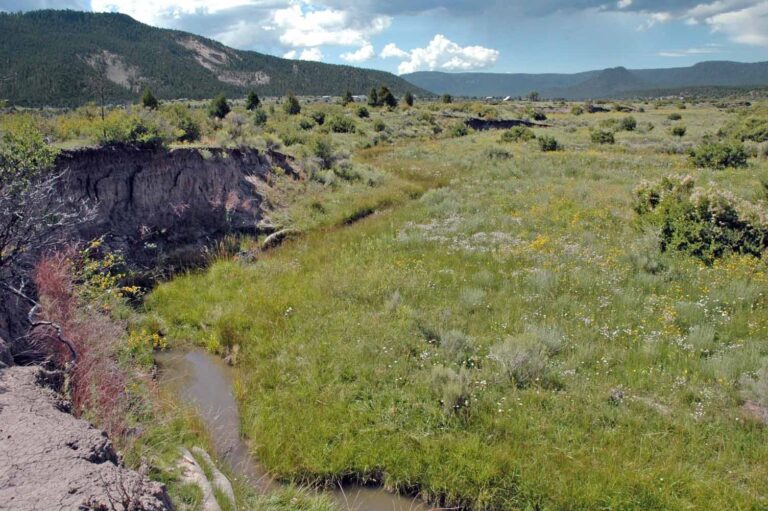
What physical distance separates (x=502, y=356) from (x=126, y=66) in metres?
123

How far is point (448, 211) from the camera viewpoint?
60.5ft

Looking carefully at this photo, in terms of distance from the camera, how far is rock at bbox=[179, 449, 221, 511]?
17.0 feet

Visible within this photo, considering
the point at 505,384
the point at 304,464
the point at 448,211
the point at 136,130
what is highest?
the point at 136,130

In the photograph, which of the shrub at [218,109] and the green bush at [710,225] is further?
the shrub at [218,109]

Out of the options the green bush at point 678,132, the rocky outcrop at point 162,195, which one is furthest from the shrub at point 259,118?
the green bush at point 678,132

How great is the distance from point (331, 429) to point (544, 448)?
3.00 metres

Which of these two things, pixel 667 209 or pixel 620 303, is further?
pixel 667 209

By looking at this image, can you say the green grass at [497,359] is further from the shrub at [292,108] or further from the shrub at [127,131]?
the shrub at [292,108]

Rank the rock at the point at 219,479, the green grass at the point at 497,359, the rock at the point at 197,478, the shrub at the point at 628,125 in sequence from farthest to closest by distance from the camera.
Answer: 1. the shrub at the point at 628,125
2. the green grass at the point at 497,359
3. the rock at the point at 219,479
4. the rock at the point at 197,478

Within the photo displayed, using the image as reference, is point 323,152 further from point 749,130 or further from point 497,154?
point 749,130

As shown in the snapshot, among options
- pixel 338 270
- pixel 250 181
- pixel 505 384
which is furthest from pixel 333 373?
pixel 250 181

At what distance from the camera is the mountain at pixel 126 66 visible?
73.1 metres

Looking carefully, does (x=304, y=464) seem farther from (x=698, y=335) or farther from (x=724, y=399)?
(x=698, y=335)

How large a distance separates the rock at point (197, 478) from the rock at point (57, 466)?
109 cm
